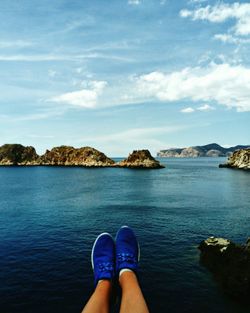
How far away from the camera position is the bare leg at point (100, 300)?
7.20 meters

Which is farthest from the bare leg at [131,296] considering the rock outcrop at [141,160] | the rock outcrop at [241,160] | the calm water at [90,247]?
the rock outcrop at [141,160]

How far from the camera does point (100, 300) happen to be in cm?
780

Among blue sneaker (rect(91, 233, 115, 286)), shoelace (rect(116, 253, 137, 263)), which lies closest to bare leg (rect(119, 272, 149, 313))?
blue sneaker (rect(91, 233, 115, 286))

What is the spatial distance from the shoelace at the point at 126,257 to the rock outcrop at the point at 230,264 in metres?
13.3

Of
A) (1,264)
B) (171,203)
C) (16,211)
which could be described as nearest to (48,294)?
(1,264)

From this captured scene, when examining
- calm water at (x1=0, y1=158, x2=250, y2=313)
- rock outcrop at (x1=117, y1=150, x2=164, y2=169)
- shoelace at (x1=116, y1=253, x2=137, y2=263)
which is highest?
rock outcrop at (x1=117, y1=150, x2=164, y2=169)

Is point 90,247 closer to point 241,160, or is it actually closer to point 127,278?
point 127,278

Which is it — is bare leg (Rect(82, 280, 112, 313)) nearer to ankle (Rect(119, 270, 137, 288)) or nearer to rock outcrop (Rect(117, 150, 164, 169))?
ankle (Rect(119, 270, 137, 288))

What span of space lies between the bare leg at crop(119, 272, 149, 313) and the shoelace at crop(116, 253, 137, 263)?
0.79 metres

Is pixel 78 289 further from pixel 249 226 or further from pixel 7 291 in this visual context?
pixel 249 226

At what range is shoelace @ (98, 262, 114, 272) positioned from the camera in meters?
9.98

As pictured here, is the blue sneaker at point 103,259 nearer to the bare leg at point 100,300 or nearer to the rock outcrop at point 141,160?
the bare leg at point 100,300

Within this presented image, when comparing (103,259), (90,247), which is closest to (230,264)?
(90,247)

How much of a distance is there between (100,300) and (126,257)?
2.86 metres
